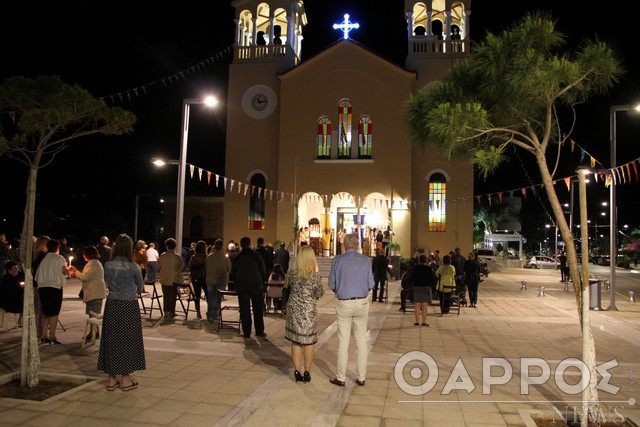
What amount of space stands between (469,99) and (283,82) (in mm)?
22454

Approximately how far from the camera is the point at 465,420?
543 cm

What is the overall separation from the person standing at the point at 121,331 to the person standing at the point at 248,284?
10.3 ft

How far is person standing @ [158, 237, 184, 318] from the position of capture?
1116cm

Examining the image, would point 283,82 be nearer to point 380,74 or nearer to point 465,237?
point 380,74

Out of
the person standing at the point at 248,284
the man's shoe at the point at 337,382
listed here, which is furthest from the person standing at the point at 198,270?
the man's shoe at the point at 337,382

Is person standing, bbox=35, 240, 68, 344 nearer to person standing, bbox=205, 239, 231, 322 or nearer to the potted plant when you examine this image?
person standing, bbox=205, 239, 231, 322

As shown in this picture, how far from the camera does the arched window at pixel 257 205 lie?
95.8ft

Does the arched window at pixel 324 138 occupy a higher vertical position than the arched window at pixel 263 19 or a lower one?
lower

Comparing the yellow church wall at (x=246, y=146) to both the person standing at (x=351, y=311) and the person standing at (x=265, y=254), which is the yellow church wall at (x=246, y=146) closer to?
the person standing at (x=265, y=254)

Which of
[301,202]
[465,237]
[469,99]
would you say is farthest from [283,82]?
[469,99]

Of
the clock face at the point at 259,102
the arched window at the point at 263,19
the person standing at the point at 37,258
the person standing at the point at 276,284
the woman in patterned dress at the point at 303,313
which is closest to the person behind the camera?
the woman in patterned dress at the point at 303,313

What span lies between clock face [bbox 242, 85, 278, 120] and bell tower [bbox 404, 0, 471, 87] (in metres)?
7.46

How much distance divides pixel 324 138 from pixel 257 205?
5.08 meters

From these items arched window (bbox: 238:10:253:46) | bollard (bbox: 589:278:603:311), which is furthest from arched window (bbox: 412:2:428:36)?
bollard (bbox: 589:278:603:311)
